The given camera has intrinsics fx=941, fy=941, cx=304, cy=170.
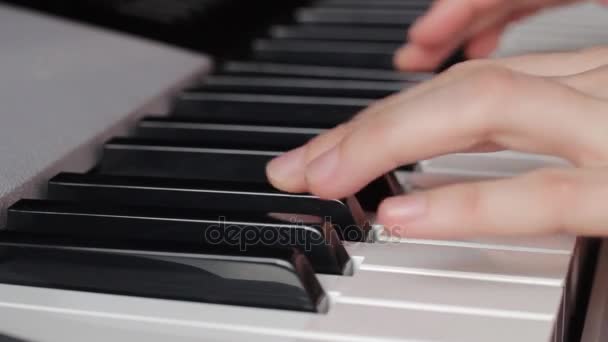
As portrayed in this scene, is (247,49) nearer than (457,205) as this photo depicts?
No

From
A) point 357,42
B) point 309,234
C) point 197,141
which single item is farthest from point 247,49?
point 309,234

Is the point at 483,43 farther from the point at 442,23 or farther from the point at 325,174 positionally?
the point at 325,174

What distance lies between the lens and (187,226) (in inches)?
29.2

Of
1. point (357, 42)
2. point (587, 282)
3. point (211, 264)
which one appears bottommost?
point (587, 282)

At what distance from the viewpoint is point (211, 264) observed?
27.2 inches

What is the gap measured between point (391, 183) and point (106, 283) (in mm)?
273

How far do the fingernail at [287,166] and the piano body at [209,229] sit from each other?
0.02 m

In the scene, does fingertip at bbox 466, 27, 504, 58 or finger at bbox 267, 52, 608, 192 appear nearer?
finger at bbox 267, 52, 608, 192

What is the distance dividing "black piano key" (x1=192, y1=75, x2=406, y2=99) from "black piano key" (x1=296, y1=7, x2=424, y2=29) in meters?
0.26

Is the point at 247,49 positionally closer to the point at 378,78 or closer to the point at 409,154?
the point at 378,78

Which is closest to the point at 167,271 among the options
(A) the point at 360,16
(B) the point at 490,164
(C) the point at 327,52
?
(B) the point at 490,164

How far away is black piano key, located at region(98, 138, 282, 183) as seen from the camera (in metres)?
0.89

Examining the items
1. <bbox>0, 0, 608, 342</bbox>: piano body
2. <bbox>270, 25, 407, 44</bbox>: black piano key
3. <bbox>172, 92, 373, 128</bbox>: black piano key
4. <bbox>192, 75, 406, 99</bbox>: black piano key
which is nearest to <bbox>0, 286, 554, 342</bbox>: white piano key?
<bbox>0, 0, 608, 342</bbox>: piano body

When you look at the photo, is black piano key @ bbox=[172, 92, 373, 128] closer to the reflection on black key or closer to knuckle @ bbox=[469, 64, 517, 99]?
the reflection on black key
